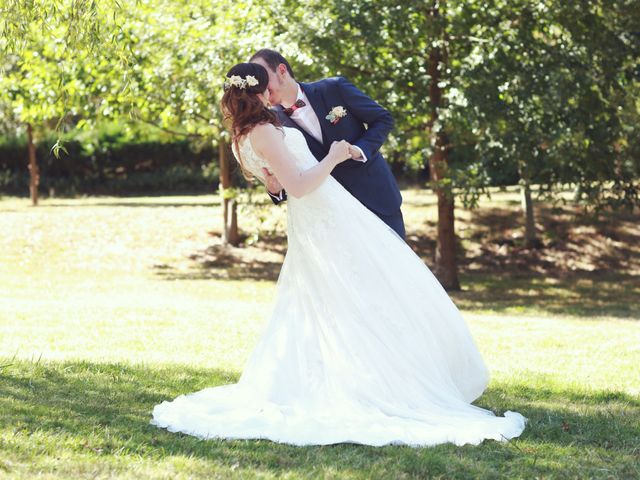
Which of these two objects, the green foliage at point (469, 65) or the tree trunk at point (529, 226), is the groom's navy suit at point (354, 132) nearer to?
the green foliage at point (469, 65)

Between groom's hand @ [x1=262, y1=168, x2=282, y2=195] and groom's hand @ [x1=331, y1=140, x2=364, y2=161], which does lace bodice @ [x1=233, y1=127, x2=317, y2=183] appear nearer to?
groom's hand @ [x1=262, y1=168, x2=282, y2=195]

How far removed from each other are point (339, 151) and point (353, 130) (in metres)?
0.41

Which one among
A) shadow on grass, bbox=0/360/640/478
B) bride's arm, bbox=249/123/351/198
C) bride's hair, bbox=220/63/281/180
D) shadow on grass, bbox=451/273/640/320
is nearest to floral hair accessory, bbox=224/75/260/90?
bride's hair, bbox=220/63/281/180

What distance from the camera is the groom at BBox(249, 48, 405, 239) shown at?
5.50 meters

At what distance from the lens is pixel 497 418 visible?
5.05 m

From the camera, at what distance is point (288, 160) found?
518 centimetres

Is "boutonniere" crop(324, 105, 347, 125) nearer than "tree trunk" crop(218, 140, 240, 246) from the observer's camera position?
Yes

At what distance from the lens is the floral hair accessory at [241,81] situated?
5043mm

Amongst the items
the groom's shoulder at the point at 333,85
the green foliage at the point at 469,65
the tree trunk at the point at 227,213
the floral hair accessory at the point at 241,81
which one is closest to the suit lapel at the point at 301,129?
the groom's shoulder at the point at 333,85

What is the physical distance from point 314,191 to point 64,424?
1.90 m

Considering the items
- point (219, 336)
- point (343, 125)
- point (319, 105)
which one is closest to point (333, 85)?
point (319, 105)

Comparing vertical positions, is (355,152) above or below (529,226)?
above

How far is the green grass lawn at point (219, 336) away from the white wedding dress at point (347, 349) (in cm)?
27

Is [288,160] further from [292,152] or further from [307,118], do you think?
[307,118]
